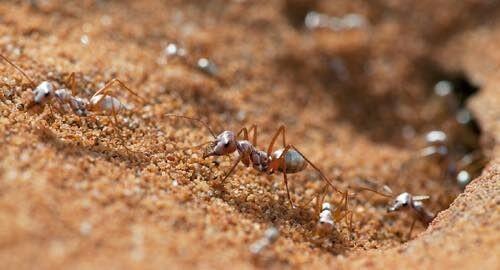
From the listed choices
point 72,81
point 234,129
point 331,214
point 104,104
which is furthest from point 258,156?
point 72,81

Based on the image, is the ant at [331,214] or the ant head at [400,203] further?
the ant head at [400,203]

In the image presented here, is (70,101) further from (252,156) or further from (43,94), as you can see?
(252,156)

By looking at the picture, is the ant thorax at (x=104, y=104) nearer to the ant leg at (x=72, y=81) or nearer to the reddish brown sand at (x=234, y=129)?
the reddish brown sand at (x=234, y=129)

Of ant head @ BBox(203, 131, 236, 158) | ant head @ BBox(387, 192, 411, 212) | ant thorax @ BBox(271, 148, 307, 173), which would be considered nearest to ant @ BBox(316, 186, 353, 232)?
ant thorax @ BBox(271, 148, 307, 173)

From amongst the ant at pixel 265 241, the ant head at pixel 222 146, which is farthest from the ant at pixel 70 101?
the ant at pixel 265 241

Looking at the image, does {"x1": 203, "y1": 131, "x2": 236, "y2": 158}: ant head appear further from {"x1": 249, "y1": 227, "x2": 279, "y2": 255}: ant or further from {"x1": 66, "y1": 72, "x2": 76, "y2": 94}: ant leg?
{"x1": 66, "y1": 72, "x2": 76, "y2": 94}: ant leg
